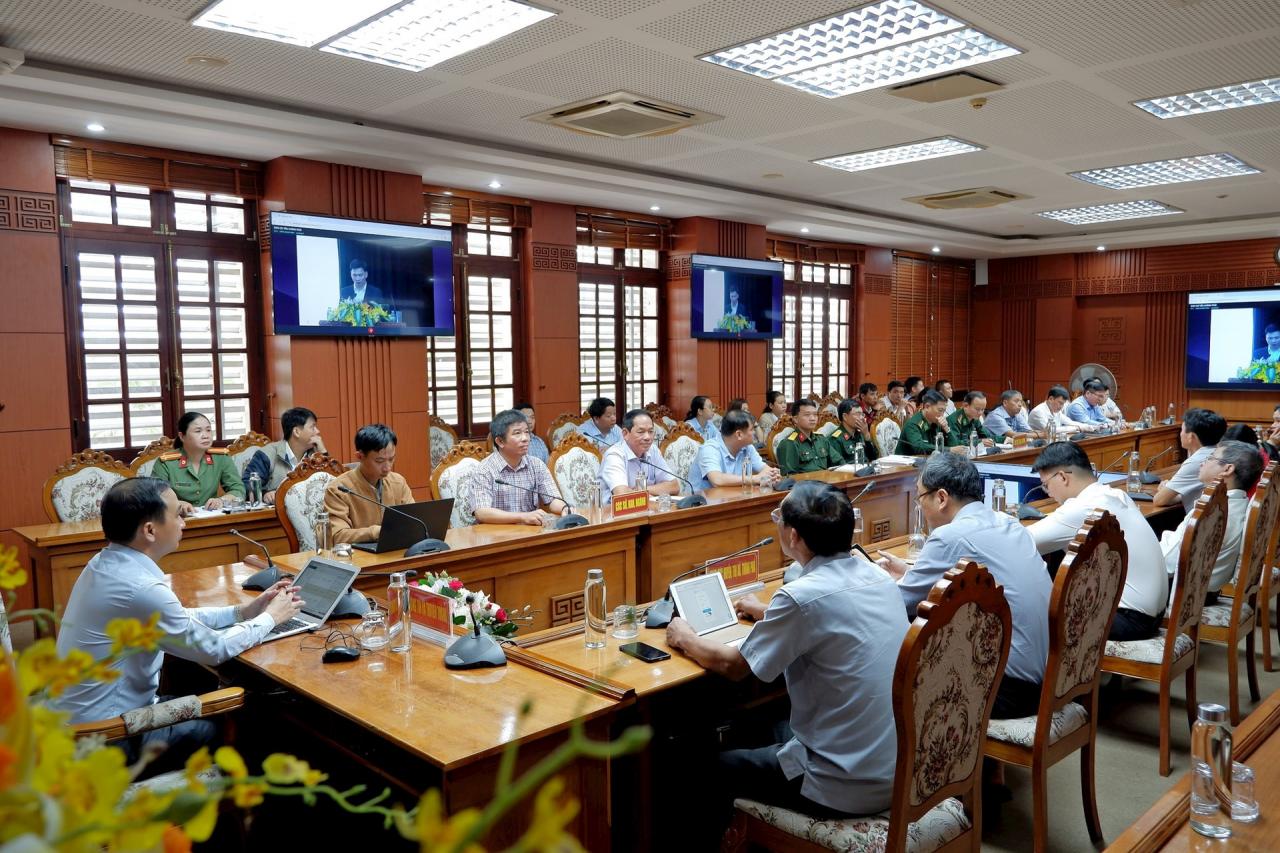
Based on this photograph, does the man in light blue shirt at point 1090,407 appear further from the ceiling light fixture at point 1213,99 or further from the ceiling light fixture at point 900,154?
the ceiling light fixture at point 1213,99

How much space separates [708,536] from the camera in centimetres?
469

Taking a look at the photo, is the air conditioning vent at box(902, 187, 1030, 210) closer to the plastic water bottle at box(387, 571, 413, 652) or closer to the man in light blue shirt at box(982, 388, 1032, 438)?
the man in light blue shirt at box(982, 388, 1032, 438)

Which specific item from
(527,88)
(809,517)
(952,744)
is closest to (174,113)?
(527,88)

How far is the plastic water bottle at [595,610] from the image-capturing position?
2.52 meters

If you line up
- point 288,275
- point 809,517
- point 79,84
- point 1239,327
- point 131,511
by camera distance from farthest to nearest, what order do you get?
point 1239,327 → point 288,275 → point 79,84 → point 131,511 → point 809,517

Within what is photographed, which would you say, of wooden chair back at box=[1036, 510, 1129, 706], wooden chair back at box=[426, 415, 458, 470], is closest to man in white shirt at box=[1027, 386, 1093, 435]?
wooden chair back at box=[426, 415, 458, 470]

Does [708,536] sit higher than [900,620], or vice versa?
[900,620]

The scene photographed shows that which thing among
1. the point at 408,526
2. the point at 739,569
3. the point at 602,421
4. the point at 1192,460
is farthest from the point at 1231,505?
the point at 602,421

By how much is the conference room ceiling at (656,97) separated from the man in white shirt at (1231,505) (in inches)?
74.7

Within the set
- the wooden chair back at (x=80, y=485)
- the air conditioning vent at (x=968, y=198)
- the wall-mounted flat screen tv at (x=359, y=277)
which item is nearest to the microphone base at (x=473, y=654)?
the wooden chair back at (x=80, y=485)

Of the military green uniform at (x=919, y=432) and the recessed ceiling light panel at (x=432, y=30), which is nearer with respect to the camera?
the recessed ceiling light panel at (x=432, y=30)

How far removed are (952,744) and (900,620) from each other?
295mm

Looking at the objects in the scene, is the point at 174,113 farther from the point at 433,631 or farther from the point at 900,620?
the point at 900,620

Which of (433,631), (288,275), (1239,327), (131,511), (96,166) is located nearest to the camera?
(131,511)
